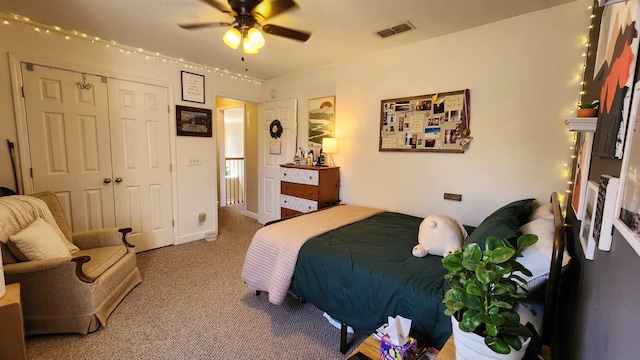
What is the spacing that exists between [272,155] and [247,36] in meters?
2.50

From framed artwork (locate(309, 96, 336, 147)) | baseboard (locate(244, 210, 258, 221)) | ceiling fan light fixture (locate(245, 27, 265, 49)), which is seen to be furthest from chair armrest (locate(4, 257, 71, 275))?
baseboard (locate(244, 210, 258, 221))

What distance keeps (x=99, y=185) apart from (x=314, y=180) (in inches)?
98.1

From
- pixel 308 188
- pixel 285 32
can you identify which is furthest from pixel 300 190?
pixel 285 32

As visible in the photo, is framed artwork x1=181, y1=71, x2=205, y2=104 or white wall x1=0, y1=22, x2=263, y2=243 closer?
white wall x1=0, y1=22, x2=263, y2=243

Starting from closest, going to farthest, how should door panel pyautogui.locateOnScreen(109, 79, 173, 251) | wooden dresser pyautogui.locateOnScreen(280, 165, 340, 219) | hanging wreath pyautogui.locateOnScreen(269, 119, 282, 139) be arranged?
door panel pyautogui.locateOnScreen(109, 79, 173, 251) → wooden dresser pyautogui.locateOnScreen(280, 165, 340, 219) → hanging wreath pyautogui.locateOnScreen(269, 119, 282, 139)

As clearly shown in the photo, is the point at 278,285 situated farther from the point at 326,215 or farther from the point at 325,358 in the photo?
the point at 326,215

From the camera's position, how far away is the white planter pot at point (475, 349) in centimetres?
84

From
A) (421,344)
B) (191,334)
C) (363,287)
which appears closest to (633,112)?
(421,344)

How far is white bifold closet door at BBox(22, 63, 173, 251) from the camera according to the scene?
270 cm

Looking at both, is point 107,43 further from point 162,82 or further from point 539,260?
point 539,260

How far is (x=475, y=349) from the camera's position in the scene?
2.89ft

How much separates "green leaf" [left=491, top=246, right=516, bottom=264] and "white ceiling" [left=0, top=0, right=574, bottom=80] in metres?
2.04

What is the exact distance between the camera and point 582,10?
205 cm

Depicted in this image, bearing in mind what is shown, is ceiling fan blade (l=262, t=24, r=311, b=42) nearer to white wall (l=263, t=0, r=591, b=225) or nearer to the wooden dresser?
white wall (l=263, t=0, r=591, b=225)
